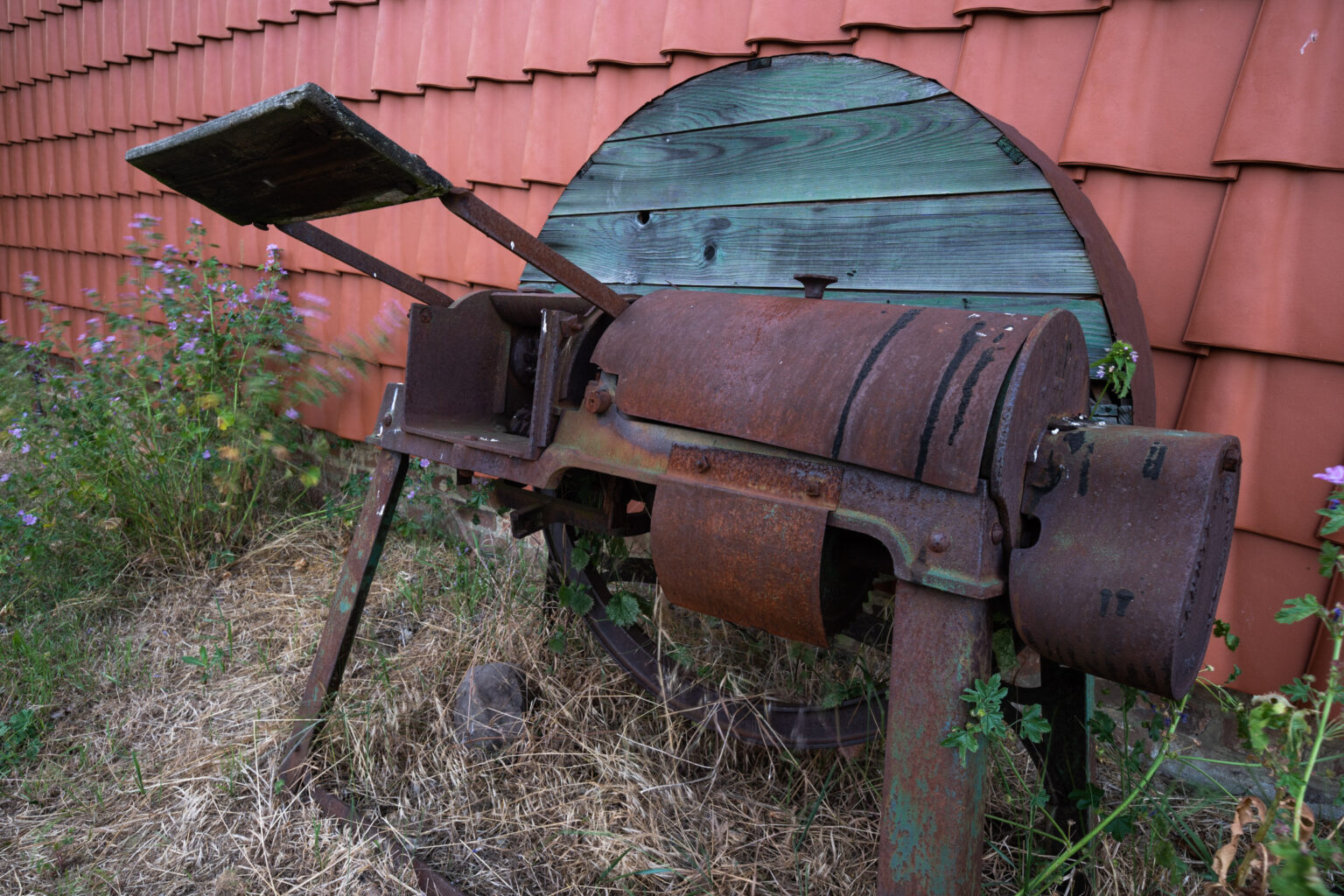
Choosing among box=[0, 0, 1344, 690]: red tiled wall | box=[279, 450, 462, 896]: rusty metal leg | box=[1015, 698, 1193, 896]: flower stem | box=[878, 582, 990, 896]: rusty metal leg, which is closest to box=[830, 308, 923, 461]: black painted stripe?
box=[878, 582, 990, 896]: rusty metal leg

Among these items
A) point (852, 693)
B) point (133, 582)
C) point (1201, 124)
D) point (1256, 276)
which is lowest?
point (133, 582)

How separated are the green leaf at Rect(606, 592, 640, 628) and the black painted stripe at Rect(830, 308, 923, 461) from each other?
905 mm

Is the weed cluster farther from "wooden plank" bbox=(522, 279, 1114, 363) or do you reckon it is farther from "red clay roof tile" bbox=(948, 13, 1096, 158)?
"red clay roof tile" bbox=(948, 13, 1096, 158)

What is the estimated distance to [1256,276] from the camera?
171 centimetres

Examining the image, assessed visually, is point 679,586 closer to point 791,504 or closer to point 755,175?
point 791,504

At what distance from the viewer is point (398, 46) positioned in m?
3.32

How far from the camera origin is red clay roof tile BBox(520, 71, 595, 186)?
282 cm

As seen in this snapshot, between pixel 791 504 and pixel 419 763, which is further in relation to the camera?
pixel 419 763

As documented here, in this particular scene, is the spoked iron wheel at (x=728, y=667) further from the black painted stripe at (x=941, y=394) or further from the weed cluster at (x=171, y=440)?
the weed cluster at (x=171, y=440)

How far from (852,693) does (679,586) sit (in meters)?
0.72

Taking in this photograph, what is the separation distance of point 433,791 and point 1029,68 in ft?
7.80

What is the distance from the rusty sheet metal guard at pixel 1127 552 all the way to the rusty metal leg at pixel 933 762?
97 millimetres

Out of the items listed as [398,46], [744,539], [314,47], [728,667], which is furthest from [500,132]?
[744,539]

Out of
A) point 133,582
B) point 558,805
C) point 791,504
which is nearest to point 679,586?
point 791,504
